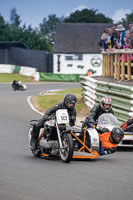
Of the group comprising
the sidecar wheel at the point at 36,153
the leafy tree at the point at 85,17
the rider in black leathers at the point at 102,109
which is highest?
the leafy tree at the point at 85,17

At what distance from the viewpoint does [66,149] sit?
10617 mm

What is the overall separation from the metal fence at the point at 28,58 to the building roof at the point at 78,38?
351 centimetres

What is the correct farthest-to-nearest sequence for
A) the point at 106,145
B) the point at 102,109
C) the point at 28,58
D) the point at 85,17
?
the point at 85,17, the point at 28,58, the point at 102,109, the point at 106,145

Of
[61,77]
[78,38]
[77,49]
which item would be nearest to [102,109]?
[61,77]

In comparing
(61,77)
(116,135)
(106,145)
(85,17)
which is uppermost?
(85,17)

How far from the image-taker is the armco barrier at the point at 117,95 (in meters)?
17.2

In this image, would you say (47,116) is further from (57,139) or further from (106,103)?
(106,103)

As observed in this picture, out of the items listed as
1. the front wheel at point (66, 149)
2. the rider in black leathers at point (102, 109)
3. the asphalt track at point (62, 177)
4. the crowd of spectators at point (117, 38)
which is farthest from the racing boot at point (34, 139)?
the crowd of spectators at point (117, 38)

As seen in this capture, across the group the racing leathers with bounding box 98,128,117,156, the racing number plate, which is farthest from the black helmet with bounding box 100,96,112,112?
Result: the racing number plate

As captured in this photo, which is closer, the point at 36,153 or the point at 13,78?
the point at 36,153

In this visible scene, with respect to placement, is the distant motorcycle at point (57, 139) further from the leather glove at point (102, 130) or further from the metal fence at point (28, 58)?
the metal fence at point (28, 58)

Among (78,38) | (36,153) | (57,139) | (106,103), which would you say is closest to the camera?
(57,139)

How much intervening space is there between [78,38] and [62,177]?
67876 millimetres

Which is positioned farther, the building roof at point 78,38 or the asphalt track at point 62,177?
the building roof at point 78,38
